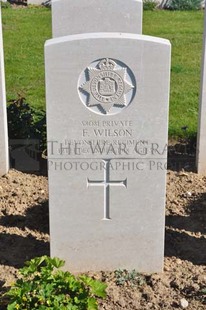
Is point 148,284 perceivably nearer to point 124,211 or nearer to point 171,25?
point 124,211

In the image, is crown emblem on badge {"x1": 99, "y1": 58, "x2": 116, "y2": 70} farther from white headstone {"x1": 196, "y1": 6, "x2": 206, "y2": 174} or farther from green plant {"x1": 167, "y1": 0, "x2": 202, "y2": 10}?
green plant {"x1": 167, "y1": 0, "x2": 202, "y2": 10}

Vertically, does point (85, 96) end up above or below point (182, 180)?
above

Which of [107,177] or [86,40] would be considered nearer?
[86,40]

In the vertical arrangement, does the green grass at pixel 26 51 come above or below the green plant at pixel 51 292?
above

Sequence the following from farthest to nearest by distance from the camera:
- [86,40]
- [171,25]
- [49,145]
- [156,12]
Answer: [156,12] < [171,25] < [49,145] < [86,40]

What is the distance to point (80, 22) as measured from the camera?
5.84 metres

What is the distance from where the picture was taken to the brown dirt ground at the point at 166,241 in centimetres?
423

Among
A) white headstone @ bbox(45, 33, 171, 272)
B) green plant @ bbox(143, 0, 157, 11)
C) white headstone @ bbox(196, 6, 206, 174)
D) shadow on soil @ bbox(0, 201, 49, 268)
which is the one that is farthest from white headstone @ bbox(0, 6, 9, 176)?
green plant @ bbox(143, 0, 157, 11)

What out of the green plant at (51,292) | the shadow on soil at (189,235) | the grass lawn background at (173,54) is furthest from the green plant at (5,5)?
the green plant at (51,292)

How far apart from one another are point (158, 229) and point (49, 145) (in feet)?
3.33

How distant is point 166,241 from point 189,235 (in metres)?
0.23

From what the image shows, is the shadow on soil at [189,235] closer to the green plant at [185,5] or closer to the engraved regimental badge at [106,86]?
the engraved regimental badge at [106,86]

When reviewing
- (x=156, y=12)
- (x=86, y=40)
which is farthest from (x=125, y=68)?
(x=156, y=12)

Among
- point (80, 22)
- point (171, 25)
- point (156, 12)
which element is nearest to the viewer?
point (80, 22)
